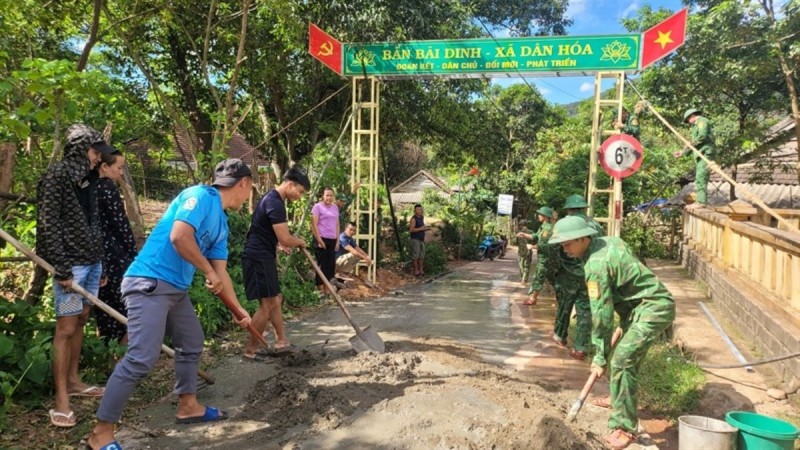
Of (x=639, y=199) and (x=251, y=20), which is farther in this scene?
(x=639, y=199)

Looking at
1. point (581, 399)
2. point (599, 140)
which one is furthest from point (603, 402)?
point (599, 140)

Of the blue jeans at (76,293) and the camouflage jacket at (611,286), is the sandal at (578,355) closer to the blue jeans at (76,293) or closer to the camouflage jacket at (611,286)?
the camouflage jacket at (611,286)

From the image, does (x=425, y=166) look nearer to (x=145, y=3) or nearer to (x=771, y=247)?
(x=145, y=3)

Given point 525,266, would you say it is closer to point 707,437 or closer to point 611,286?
point 611,286

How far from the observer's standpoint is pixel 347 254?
9445mm

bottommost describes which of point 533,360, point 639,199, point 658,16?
point 533,360

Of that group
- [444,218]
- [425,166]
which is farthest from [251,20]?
[425,166]

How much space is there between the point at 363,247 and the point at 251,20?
4793 millimetres

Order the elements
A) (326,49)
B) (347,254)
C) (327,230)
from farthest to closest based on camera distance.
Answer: (347,254) → (326,49) → (327,230)

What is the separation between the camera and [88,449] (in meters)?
3.08

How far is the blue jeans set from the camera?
349 centimetres

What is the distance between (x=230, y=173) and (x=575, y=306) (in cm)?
410

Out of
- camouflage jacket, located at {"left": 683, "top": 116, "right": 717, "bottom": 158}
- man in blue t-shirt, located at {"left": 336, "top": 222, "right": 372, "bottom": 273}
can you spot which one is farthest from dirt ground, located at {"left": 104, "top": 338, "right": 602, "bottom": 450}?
camouflage jacket, located at {"left": 683, "top": 116, "right": 717, "bottom": 158}

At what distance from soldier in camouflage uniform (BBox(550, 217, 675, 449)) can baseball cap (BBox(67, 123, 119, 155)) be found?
3.23 meters
